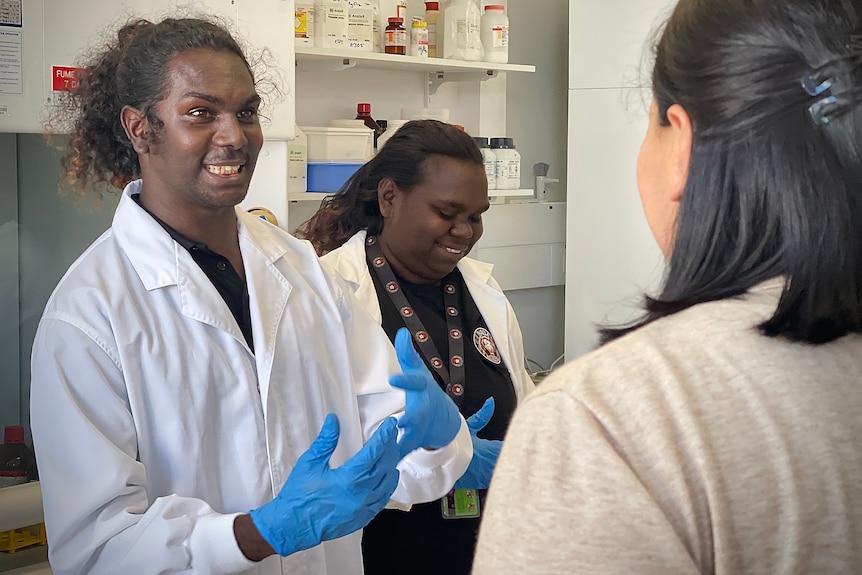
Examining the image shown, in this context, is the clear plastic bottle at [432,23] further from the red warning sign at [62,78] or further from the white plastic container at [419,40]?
the red warning sign at [62,78]

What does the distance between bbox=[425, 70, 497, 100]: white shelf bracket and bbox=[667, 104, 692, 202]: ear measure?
86.2 inches

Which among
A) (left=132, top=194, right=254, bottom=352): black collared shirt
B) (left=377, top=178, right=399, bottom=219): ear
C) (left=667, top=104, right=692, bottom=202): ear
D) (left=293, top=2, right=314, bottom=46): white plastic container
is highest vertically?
(left=293, top=2, right=314, bottom=46): white plastic container

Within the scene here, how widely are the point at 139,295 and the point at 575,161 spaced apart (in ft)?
6.39

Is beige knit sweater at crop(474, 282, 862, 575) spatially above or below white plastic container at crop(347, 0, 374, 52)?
below

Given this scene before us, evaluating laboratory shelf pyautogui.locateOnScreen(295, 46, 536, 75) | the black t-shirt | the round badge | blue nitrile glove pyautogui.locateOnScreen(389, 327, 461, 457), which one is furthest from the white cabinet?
blue nitrile glove pyautogui.locateOnScreen(389, 327, 461, 457)

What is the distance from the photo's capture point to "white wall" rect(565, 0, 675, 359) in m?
2.76

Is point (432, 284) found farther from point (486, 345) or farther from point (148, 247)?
point (148, 247)

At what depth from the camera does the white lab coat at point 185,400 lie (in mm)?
1071

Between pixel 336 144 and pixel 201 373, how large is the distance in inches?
47.3

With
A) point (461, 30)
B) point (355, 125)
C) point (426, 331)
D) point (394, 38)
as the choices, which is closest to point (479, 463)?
point (426, 331)

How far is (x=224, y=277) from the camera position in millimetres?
1314

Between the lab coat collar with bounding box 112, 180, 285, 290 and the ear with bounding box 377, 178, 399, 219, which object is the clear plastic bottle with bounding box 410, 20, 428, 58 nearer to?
the ear with bounding box 377, 178, 399, 219

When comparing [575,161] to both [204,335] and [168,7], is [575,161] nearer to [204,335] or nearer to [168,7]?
[168,7]

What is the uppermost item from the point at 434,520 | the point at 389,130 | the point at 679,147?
the point at 389,130
